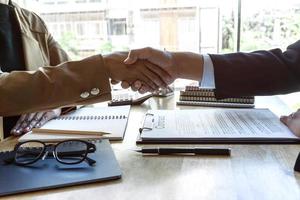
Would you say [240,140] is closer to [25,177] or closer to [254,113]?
[254,113]

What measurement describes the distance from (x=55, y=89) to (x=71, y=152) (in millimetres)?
253

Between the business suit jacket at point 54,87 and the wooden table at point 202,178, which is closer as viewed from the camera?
the wooden table at point 202,178

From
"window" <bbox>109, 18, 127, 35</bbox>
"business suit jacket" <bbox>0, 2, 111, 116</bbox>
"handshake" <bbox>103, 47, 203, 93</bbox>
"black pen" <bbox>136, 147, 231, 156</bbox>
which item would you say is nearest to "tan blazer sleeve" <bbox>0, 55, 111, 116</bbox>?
"business suit jacket" <bbox>0, 2, 111, 116</bbox>

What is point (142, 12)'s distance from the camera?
6.52 ft

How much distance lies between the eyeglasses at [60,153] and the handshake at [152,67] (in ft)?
1.04

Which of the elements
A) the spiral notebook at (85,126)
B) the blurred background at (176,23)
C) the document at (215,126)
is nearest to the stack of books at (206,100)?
the document at (215,126)

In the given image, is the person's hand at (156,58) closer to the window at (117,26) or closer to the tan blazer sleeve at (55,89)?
the tan blazer sleeve at (55,89)

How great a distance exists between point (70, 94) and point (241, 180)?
18.9 inches

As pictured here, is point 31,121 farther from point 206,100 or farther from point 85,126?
point 206,100

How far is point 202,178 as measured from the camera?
571 millimetres

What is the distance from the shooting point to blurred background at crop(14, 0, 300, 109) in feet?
6.28

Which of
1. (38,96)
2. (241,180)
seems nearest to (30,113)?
(38,96)

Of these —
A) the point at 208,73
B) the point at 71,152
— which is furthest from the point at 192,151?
the point at 208,73

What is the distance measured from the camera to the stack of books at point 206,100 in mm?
1095
